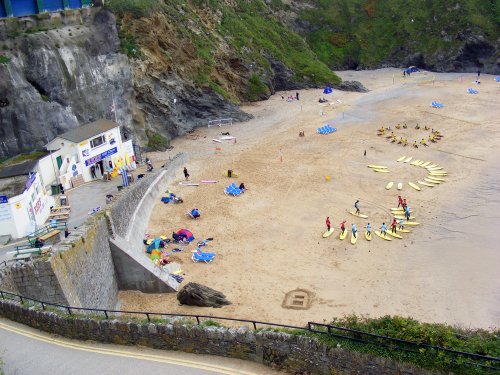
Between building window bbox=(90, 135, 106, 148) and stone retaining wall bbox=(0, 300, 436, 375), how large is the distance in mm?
21187

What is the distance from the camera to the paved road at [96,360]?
11836 mm

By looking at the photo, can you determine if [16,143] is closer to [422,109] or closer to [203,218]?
[203,218]

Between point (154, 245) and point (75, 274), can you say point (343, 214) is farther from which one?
Result: point (75, 274)

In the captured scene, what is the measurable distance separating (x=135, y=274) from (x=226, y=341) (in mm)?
12324

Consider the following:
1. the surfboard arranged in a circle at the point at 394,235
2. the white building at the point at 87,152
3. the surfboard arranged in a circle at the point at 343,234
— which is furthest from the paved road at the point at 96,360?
the white building at the point at 87,152

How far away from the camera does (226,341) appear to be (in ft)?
39.3

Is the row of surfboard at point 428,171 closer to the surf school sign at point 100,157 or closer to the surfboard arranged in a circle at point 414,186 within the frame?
the surfboard arranged in a circle at point 414,186

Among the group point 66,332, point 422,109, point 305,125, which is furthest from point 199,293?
point 422,109

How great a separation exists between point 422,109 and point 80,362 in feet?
158

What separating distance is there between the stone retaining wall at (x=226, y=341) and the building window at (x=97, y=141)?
2119 centimetres

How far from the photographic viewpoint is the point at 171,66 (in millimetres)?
51625

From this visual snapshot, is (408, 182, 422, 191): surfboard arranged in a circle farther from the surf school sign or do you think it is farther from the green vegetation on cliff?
the green vegetation on cliff

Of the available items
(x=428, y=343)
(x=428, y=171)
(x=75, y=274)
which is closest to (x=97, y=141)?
(x=75, y=274)

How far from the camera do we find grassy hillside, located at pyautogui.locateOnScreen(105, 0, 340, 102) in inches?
1955
